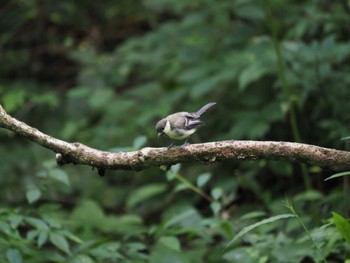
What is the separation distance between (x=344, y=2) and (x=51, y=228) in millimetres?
3607

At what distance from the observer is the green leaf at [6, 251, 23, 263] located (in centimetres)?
286

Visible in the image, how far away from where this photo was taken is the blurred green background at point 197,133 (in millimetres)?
3381

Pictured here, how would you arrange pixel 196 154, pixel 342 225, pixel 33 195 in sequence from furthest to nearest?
pixel 33 195
pixel 196 154
pixel 342 225

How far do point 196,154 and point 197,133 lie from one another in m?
2.99

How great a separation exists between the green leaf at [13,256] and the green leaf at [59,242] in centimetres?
18

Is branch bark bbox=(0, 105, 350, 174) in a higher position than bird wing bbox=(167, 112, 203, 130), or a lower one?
lower

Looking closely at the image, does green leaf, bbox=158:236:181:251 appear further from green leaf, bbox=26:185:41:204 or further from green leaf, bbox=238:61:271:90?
green leaf, bbox=238:61:271:90

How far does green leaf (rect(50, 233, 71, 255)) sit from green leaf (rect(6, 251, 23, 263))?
184mm

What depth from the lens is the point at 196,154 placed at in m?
2.55

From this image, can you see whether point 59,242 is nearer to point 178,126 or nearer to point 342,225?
point 178,126

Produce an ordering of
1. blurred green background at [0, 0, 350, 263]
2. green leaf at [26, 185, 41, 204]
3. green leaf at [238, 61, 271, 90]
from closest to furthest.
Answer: green leaf at [26, 185, 41, 204] → blurred green background at [0, 0, 350, 263] → green leaf at [238, 61, 271, 90]

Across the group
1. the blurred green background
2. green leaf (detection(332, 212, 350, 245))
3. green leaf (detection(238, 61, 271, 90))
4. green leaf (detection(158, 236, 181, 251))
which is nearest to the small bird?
the blurred green background

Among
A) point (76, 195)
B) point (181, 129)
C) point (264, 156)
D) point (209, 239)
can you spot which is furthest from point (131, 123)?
point (264, 156)

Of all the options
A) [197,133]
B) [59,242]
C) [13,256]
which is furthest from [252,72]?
[13,256]
